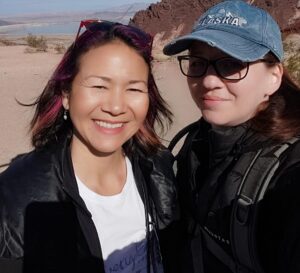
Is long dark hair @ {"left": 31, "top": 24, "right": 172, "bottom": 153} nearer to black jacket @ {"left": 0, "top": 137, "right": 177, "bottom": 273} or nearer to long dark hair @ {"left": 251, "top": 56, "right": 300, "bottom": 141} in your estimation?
black jacket @ {"left": 0, "top": 137, "right": 177, "bottom": 273}

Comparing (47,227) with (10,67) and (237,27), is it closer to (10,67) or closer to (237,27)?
(237,27)

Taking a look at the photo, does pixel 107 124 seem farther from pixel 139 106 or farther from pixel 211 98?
pixel 211 98

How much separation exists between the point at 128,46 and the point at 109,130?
0.36 metres

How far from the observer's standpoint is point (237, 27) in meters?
1.64

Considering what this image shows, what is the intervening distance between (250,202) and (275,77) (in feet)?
1.80

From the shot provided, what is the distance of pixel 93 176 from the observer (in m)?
1.93

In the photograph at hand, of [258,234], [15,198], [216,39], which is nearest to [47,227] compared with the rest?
[15,198]

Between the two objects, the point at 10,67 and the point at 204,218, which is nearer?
the point at 204,218

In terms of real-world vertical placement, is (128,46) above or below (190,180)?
above

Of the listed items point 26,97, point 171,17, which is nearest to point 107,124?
point 26,97

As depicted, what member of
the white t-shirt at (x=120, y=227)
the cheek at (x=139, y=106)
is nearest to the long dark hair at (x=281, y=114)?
the cheek at (x=139, y=106)

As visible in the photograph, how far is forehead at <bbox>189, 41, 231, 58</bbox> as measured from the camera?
5.50ft

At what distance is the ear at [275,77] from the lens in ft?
5.51

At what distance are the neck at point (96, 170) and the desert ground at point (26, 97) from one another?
1326mm
